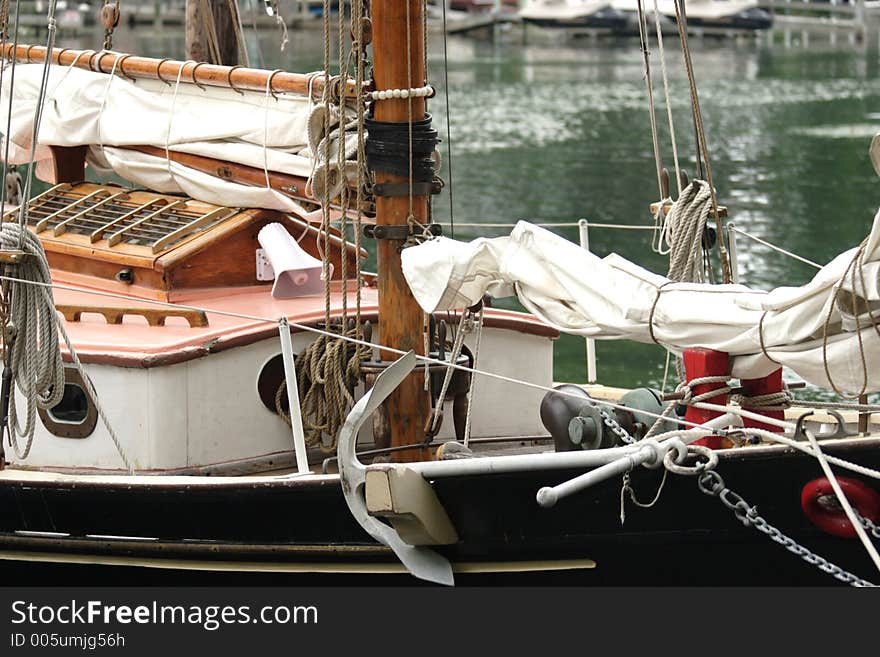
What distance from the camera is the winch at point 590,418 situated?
727cm

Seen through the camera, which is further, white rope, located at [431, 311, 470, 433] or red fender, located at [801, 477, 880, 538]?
white rope, located at [431, 311, 470, 433]

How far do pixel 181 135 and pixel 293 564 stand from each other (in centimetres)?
307

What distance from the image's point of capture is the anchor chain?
21.1 feet

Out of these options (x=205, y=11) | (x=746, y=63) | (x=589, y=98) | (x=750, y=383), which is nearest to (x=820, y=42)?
(x=746, y=63)

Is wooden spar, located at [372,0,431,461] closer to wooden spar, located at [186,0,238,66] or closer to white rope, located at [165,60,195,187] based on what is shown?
white rope, located at [165,60,195,187]

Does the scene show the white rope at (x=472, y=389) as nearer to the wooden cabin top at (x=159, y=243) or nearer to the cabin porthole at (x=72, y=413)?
the wooden cabin top at (x=159, y=243)

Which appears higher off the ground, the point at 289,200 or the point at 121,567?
the point at 289,200

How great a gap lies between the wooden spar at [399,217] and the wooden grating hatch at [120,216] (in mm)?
1573

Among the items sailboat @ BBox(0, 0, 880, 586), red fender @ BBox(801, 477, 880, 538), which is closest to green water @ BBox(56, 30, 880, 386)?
sailboat @ BBox(0, 0, 880, 586)

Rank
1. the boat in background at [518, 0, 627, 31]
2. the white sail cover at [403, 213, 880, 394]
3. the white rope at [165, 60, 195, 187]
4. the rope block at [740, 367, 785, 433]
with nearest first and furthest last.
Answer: the white sail cover at [403, 213, 880, 394] → the rope block at [740, 367, 785, 433] → the white rope at [165, 60, 195, 187] → the boat in background at [518, 0, 627, 31]

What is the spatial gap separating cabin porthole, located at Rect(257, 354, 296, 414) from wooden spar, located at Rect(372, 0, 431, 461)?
546mm

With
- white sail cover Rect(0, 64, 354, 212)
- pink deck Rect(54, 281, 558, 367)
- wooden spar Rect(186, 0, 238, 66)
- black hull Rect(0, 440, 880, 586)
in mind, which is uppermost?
wooden spar Rect(186, 0, 238, 66)
